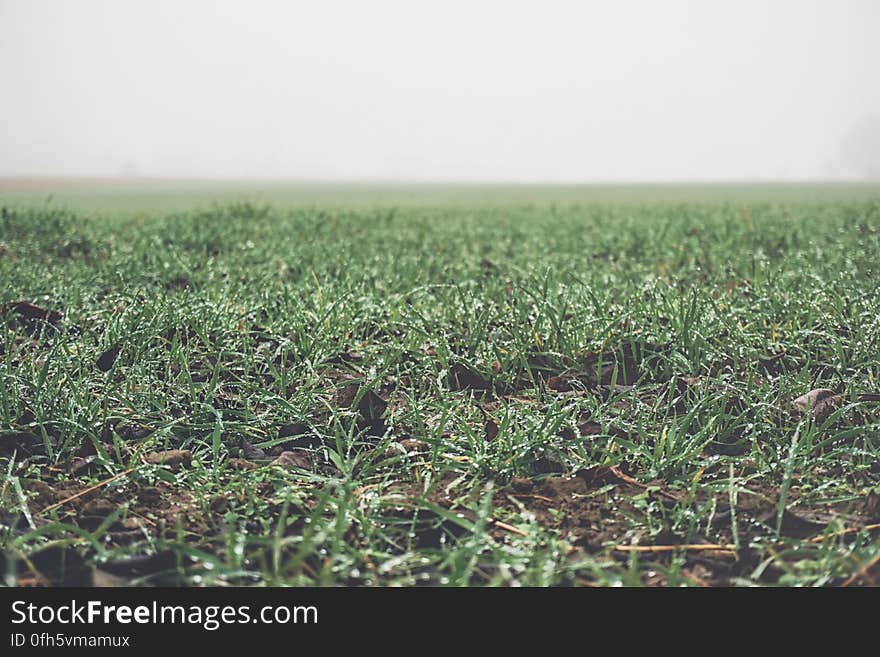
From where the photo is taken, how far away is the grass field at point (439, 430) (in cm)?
130

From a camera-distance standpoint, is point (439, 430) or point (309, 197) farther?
point (309, 197)

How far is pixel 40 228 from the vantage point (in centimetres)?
447

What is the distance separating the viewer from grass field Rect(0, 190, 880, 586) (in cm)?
130

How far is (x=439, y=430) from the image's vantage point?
5.35 ft

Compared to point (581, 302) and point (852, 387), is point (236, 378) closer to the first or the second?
point (581, 302)

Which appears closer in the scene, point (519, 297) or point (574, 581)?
A: point (574, 581)

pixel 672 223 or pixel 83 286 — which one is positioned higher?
pixel 672 223

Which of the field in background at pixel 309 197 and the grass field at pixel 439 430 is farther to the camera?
the field in background at pixel 309 197

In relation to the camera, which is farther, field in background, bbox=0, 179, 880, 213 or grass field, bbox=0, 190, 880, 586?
field in background, bbox=0, 179, 880, 213

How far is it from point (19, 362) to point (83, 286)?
84cm

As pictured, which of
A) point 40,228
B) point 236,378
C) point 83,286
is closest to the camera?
point 236,378
